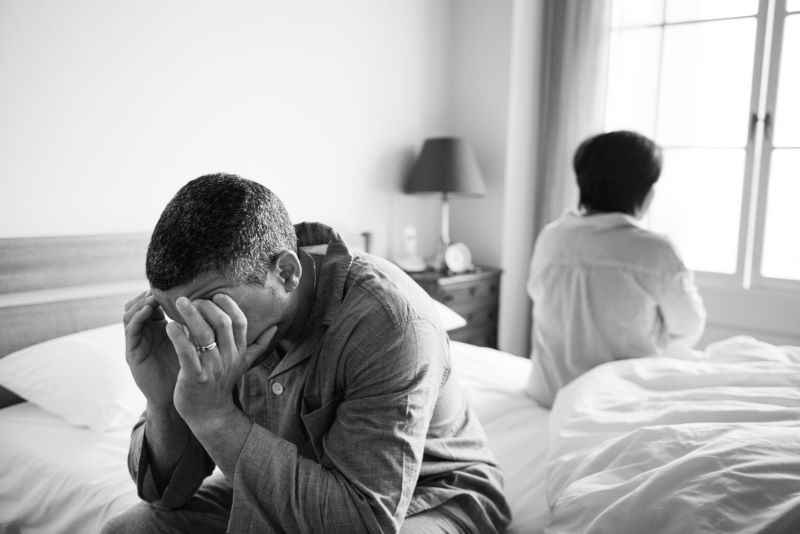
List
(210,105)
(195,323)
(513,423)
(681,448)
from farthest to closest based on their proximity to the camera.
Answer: (210,105) → (513,423) → (681,448) → (195,323)

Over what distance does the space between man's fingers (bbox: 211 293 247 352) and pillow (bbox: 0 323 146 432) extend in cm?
84

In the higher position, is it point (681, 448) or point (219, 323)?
point (219, 323)

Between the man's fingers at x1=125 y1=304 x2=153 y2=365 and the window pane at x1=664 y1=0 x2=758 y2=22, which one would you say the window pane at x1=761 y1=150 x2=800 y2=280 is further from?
the man's fingers at x1=125 y1=304 x2=153 y2=365

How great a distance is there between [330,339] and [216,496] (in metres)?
0.41

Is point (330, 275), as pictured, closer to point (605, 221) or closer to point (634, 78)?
point (605, 221)

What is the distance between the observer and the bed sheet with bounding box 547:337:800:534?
93 cm

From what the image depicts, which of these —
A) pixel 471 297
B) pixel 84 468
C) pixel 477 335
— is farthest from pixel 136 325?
pixel 477 335

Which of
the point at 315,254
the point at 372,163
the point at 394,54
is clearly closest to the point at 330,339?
the point at 315,254

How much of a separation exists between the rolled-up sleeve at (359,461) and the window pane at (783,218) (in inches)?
105

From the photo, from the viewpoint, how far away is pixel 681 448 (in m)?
1.09

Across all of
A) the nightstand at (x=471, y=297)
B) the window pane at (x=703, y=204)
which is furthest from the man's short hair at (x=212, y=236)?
the window pane at (x=703, y=204)

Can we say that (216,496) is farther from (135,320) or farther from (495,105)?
(495,105)

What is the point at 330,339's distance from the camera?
3.25 ft

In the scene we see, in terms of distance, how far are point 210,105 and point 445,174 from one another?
1126mm
